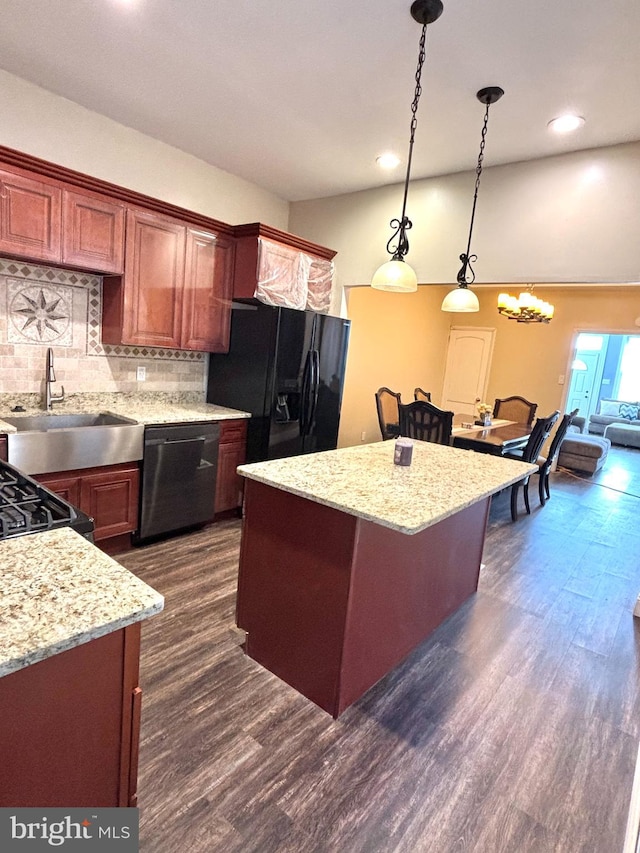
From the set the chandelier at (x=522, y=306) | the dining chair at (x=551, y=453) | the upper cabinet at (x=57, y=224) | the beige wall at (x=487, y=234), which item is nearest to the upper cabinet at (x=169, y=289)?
the upper cabinet at (x=57, y=224)

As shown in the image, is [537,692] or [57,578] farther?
[537,692]

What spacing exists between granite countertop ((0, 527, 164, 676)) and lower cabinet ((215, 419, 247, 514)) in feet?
7.55

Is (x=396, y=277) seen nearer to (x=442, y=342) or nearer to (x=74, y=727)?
(x=74, y=727)

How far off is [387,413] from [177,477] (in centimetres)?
266

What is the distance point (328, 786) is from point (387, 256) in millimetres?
3546

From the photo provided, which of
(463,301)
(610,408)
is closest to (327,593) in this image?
(463,301)

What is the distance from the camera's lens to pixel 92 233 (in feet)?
9.09

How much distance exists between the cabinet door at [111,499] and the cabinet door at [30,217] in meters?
1.28

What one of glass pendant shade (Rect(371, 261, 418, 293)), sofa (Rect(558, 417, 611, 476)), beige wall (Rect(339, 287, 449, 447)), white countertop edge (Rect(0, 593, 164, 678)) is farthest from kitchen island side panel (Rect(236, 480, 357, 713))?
sofa (Rect(558, 417, 611, 476))

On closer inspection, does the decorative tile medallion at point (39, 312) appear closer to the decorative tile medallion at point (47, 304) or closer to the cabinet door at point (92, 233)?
the decorative tile medallion at point (47, 304)

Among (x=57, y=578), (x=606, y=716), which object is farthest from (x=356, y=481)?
(x=606, y=716)

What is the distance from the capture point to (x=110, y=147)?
3.11 meters

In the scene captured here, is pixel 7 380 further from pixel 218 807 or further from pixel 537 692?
pixel 537 692

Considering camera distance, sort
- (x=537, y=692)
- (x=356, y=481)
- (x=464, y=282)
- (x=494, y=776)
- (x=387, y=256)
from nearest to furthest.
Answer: (x=494, y=776) → (x=356, y=481) → (x=537, y=692) → (x=464, y=282) → (x=387, y=256)
